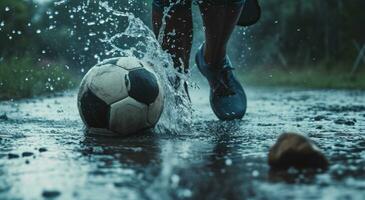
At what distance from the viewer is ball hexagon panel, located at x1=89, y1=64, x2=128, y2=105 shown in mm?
3156

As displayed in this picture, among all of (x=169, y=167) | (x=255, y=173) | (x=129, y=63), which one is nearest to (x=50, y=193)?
(x=169, y=167)

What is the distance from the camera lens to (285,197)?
5.56 feet

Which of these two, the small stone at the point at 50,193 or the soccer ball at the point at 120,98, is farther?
the soccer ball at the point at 120,98

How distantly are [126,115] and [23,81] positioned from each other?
6.58m

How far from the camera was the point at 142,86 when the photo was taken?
3.19 metres

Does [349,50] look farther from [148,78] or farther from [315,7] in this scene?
[148,78]

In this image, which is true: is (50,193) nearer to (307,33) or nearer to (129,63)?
(129,63)

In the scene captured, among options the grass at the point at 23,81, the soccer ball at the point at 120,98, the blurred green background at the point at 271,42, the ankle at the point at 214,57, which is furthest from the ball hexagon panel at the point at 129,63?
the blurred green background at the point at 271,42

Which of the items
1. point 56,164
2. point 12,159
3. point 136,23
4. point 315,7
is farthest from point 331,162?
point 315,7

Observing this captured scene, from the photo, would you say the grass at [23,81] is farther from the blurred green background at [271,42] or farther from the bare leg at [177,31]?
the bare leg at [177,31]

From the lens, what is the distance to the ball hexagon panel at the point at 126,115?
3.15m

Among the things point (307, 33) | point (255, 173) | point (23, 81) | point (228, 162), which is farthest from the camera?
point (307, 33)

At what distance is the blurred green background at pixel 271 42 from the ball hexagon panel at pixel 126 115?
842cm

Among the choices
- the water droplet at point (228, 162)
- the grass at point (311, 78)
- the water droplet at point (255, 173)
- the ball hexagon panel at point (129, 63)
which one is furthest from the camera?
the grass at point (311, 78)
